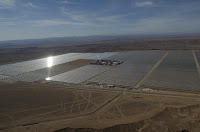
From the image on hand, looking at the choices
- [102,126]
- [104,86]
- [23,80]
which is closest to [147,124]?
[102,126]

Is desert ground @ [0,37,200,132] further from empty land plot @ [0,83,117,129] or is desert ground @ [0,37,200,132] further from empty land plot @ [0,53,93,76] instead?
empty land plot @ [0,53,93,76]

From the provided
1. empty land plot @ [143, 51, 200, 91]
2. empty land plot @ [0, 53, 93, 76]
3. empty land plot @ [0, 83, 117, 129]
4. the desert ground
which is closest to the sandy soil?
the desert ground

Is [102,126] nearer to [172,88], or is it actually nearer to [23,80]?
[172,88]

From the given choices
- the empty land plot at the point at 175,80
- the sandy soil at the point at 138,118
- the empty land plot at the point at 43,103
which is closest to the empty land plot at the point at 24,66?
the empty land plot at the point at 43,103

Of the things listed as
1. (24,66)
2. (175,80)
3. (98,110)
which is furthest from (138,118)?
(24,66)

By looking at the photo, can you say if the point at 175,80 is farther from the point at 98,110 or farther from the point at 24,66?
the point at 24,66

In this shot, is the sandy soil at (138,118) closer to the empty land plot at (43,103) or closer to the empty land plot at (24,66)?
the empty land plot at (43,103)

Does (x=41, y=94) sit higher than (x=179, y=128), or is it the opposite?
(x=41, y=94)
